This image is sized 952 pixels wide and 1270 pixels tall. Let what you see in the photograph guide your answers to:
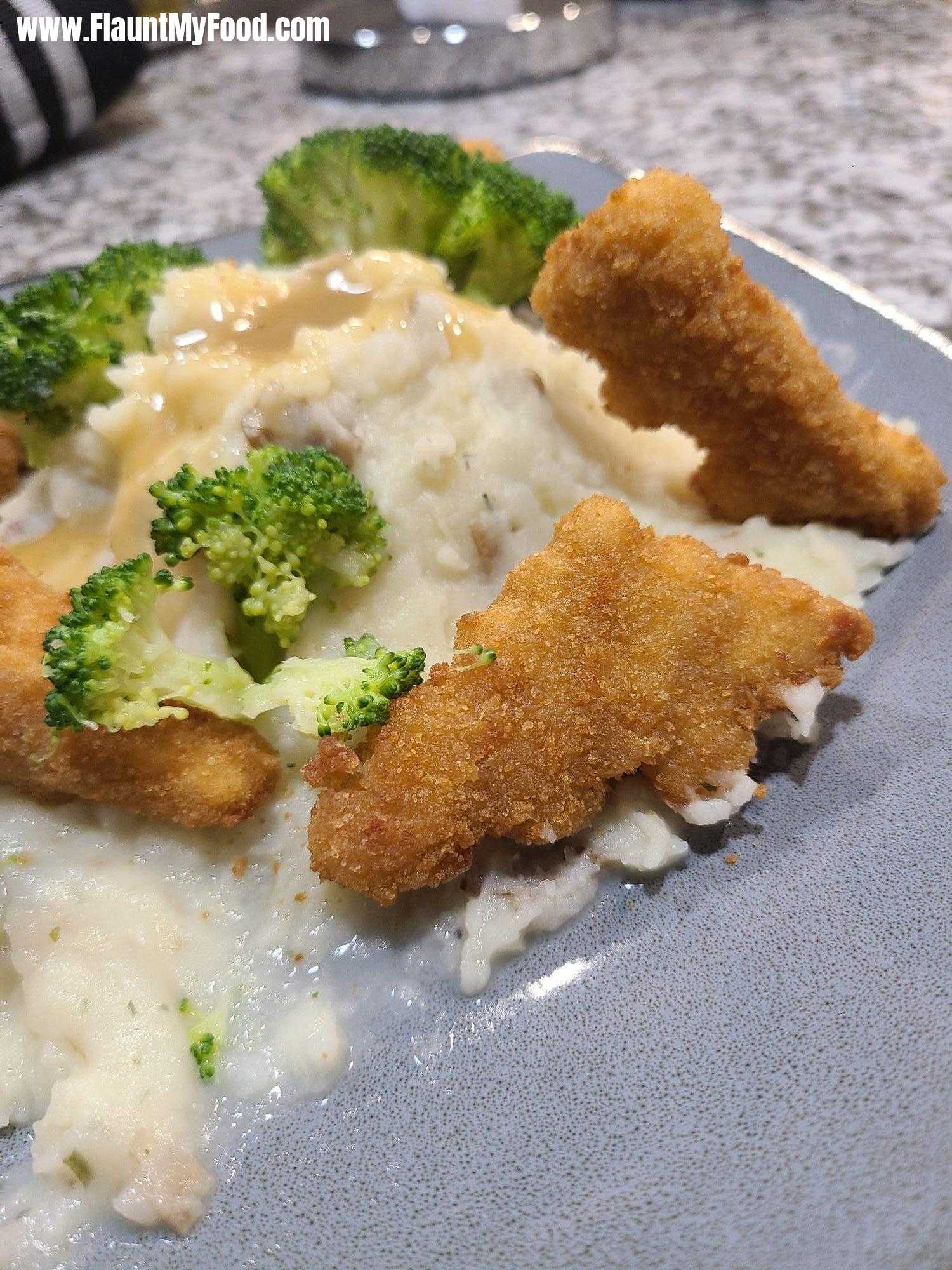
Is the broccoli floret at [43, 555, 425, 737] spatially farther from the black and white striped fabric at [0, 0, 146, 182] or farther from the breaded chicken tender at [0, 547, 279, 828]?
the black and white striped fabric at [0, 0, 146, 182]

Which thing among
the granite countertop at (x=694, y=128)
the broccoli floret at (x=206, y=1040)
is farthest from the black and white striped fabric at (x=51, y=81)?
the broccoli floret at (x=206, y=1040)

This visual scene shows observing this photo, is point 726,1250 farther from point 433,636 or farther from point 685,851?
point 433,636

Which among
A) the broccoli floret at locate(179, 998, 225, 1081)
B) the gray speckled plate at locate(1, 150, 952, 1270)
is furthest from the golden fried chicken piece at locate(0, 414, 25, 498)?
the gray speckled plate at locate(1, 150, 952, 1270)

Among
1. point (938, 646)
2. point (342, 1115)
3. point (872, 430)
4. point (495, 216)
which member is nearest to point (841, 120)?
point (495, 216)

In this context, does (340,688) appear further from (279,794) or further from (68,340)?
(68,340)

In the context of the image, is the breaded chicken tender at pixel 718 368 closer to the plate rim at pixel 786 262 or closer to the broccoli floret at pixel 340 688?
the plate rim at pixel 786 262
